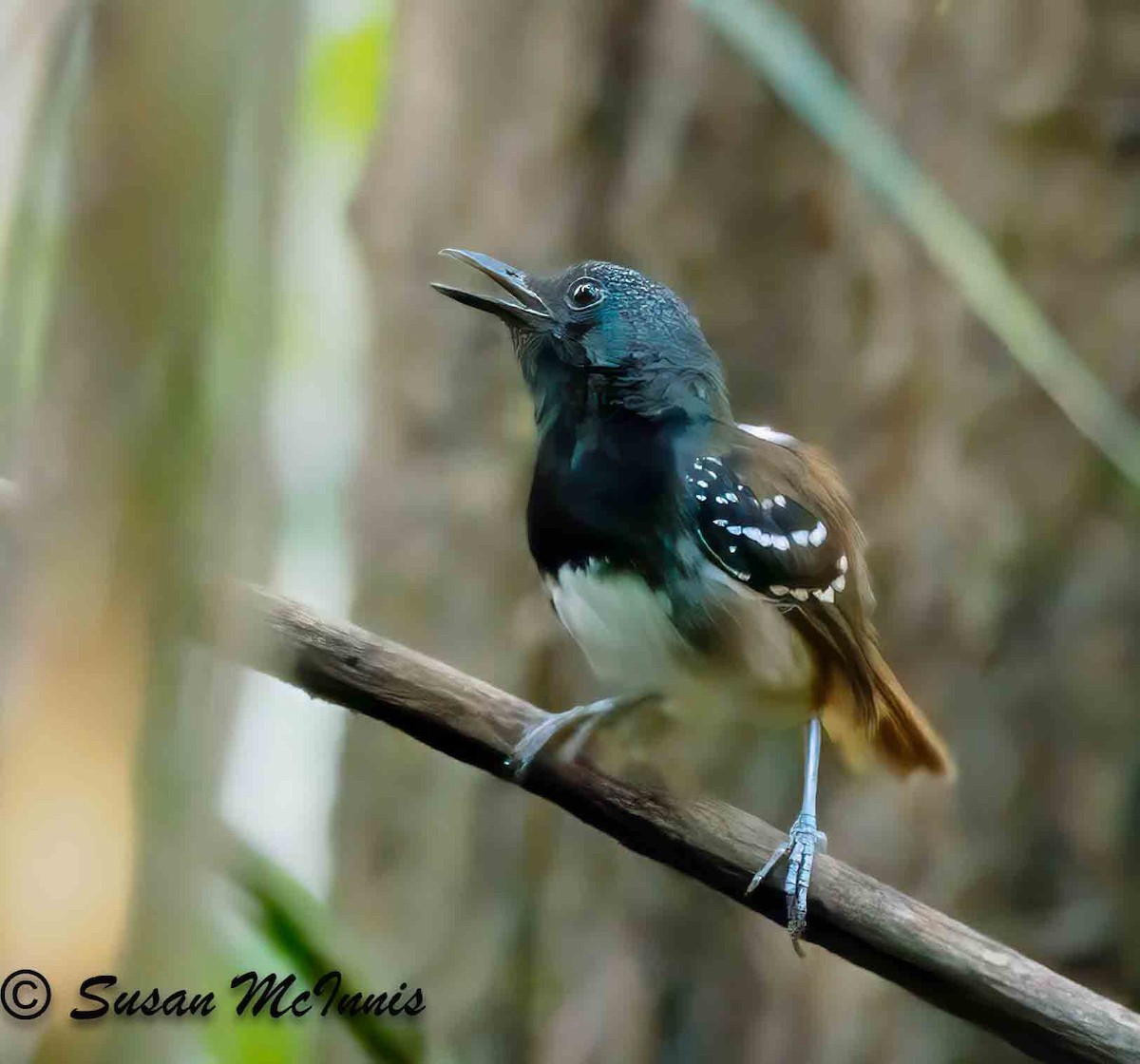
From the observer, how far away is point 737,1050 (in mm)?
1563

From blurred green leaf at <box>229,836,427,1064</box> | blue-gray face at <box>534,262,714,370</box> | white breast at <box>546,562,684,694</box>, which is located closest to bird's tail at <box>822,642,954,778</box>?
white breast at <box>546,562,684,694</box>

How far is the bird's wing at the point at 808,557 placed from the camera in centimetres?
78

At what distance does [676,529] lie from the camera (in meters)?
0.81

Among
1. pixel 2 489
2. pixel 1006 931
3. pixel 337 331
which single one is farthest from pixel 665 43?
pixel 2 489

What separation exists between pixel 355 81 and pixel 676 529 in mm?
756

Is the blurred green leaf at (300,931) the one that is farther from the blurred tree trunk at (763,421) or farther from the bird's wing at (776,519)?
the blurred tree trunk at (763,421)

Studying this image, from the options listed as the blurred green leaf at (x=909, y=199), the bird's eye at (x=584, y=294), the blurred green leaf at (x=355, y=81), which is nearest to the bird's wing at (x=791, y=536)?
the bird's eye at (x=584, y=294)

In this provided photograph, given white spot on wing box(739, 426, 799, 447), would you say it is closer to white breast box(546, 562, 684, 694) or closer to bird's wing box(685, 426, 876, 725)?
bird's wing box(685, 426, 876, 725)

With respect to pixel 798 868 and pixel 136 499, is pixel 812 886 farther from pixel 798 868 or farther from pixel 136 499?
pixel 136 499

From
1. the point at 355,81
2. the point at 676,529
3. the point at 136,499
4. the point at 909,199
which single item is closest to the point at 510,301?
the point at 676,529

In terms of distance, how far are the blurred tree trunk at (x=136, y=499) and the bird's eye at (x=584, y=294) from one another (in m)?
0.53

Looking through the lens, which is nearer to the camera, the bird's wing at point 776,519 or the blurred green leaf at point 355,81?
the bird's wing at point 776,519

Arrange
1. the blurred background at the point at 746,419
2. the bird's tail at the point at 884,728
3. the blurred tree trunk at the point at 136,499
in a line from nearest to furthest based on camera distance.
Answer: the blurred tree trunk at the point at 136,499 < the bird's tail at the point at 884,728 < the blurred background at the point at 746,419

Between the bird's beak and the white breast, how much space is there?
15 centimetres
